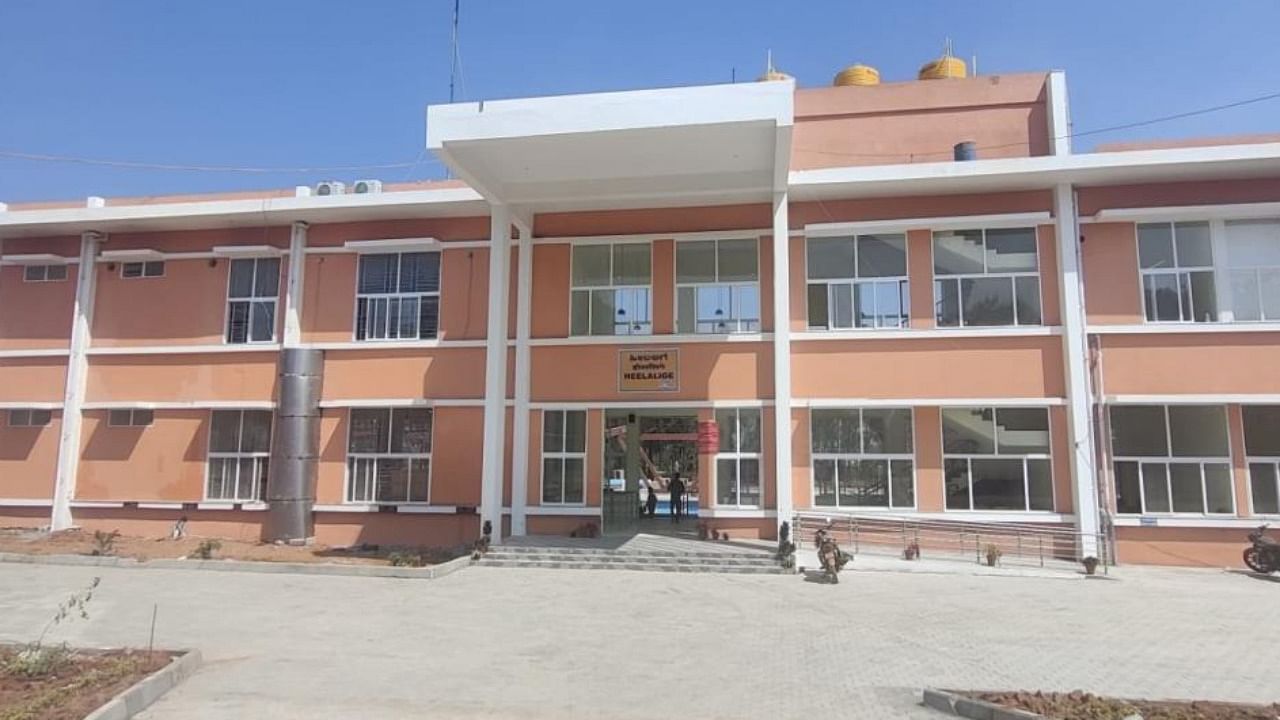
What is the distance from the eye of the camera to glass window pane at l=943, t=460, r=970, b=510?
15.2 meters

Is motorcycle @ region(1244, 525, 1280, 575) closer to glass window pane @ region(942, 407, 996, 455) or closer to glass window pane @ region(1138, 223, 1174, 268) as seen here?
glass window pane @ region(942, 407, 996, 455)

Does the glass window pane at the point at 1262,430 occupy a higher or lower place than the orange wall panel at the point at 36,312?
lower

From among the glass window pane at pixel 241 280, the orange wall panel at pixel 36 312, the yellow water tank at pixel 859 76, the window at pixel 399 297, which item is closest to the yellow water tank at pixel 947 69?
the yellow water tank at pixel 859 76

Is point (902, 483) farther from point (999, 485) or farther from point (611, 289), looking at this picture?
point (611, 289)

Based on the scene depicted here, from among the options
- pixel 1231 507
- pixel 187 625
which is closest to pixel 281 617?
pixel 187 625

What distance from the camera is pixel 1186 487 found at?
47.7 ft

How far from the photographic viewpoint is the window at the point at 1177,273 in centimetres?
1497

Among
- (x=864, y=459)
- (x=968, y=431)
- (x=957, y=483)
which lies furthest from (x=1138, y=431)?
(x=864, y=459)

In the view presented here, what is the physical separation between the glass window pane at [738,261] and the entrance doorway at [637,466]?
9.50ft

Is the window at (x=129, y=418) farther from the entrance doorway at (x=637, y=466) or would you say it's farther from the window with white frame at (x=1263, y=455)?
the window with white frame at (x=1263, y=455)

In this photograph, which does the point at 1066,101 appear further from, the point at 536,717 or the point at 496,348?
the point at 536,717

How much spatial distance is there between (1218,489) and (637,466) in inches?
463

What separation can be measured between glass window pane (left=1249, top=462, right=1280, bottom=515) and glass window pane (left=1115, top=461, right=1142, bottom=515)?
1834 millimetres

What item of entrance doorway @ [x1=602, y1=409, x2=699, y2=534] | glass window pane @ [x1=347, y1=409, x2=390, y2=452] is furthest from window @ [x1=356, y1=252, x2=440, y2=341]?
entrance doorway @ [x1=602, y1=409, x2=699, y2=534]
